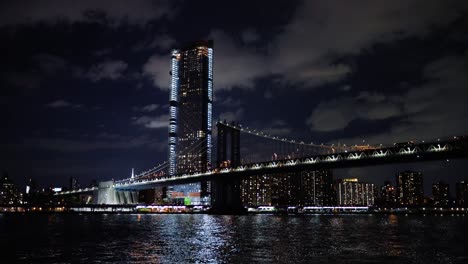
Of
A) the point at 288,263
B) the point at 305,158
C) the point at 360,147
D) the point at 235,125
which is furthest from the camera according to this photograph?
the point at 235,125

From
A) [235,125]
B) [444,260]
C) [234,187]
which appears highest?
[235,125]

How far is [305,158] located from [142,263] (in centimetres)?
7176

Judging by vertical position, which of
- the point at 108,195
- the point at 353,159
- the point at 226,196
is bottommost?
the point at 226,196

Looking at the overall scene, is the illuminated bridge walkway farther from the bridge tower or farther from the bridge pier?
the bridge pier

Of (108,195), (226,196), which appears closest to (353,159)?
(226,196)

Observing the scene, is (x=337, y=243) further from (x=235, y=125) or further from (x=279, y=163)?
(x=235, y=125)

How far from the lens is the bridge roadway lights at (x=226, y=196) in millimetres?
99625

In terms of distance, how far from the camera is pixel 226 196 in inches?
4033

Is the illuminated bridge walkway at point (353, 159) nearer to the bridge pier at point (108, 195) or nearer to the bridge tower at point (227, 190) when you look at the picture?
the bridge tower at point (227, 190)

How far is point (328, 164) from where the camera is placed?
85938mm

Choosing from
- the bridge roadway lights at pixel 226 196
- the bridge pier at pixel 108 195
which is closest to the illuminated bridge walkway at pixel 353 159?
the bridge roadway lights at pixel 226 196

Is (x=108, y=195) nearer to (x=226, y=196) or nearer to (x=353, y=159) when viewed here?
(x=226, y=196)

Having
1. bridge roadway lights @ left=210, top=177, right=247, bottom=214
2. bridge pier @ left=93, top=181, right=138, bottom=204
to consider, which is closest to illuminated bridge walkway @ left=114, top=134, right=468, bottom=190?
bridge roadway lights @ left=210, top=177, right=247, bottom=214

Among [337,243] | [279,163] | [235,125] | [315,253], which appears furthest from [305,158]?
[315,253]
